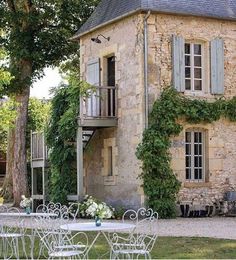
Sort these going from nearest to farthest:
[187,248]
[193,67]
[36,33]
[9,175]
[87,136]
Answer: [187,248], [193,67], [87,136], [36,33], [9,175]

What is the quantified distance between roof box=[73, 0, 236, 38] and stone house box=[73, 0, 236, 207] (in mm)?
27

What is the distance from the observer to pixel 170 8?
56.7 feet

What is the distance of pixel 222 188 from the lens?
17.8 metres

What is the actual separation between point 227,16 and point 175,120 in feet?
10.9

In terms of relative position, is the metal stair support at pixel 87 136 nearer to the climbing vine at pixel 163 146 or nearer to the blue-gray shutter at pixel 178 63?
the climbing vine at pixel 163 146

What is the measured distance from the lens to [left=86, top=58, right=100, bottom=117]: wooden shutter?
18.0 meters

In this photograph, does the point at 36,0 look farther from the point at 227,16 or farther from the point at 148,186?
the point at 148,186

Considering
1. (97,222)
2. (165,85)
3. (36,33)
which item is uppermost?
(36,33)

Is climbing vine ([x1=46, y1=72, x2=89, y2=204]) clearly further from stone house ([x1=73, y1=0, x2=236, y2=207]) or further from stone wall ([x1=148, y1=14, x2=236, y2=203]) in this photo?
stone wall ([x1=148, y1=14, x2=236, y2=203])

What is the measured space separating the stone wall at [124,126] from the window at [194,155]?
1.44 m

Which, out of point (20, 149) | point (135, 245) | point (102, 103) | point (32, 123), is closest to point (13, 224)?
point (102, 103)

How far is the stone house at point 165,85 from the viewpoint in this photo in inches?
677

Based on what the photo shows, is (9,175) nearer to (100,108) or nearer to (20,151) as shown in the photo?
(20,151)

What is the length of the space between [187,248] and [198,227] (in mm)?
3856
